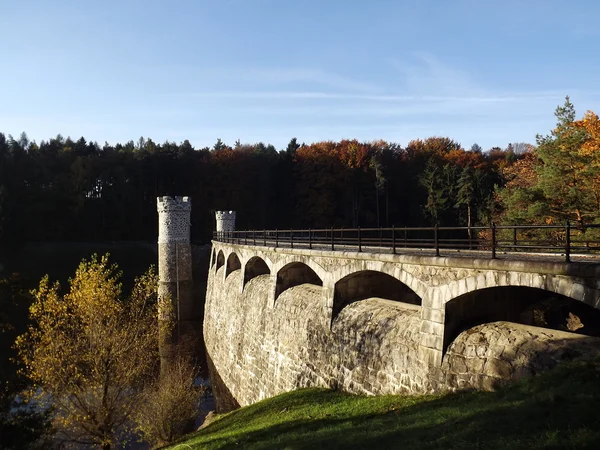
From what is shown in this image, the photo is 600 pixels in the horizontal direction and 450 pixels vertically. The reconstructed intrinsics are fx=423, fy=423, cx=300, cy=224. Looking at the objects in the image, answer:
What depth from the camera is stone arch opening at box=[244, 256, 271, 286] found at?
76.5 ft

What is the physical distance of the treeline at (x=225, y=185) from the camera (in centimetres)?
5559

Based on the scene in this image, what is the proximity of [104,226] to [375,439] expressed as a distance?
57546mm

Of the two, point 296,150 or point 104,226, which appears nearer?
point 104,226

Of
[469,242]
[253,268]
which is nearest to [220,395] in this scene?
[253,268]

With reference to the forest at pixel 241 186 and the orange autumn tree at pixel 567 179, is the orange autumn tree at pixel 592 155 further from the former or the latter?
the forest at pixel 241 186

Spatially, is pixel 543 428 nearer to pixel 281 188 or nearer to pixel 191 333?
pixel 191 333

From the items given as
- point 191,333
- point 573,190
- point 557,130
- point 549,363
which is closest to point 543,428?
point 549,363

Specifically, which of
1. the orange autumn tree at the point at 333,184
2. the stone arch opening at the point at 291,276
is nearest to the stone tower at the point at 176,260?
the stone arch opening at the point at 291,276

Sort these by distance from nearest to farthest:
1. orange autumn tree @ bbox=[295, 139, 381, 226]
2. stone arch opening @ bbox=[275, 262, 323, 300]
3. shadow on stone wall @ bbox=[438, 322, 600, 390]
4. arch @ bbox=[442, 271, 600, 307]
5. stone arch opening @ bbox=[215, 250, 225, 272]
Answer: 1. arch @ bbox=[442, 271, 600, 307]
2. shadow on stone wall @ bbox=[438, 322, 600, 390]
3. stone arch opening @ bbox=[275, 262, 323, 300]
4. stone arch opening @ bbox=[215, 250, 225, 272]
5. orange autumn tree @ bbox=[295, 139, 381, 226]

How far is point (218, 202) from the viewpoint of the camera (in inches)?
2484

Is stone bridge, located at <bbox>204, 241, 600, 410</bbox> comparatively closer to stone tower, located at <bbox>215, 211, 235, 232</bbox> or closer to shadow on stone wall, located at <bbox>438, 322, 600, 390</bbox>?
shadow on stone wall, located at <bbox>438, 322, 600, 390</bbox>

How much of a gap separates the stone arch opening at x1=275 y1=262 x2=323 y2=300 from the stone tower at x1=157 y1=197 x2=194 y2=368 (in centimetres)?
1854

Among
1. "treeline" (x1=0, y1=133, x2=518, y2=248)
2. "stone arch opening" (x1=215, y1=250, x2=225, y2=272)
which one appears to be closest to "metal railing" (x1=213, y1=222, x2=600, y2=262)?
"stone arch opening" (x1=215, y1=250, x2=225, y2=272)

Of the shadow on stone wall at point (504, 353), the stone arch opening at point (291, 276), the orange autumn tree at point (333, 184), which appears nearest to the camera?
the shadow on stone wall at point (504, 353)
